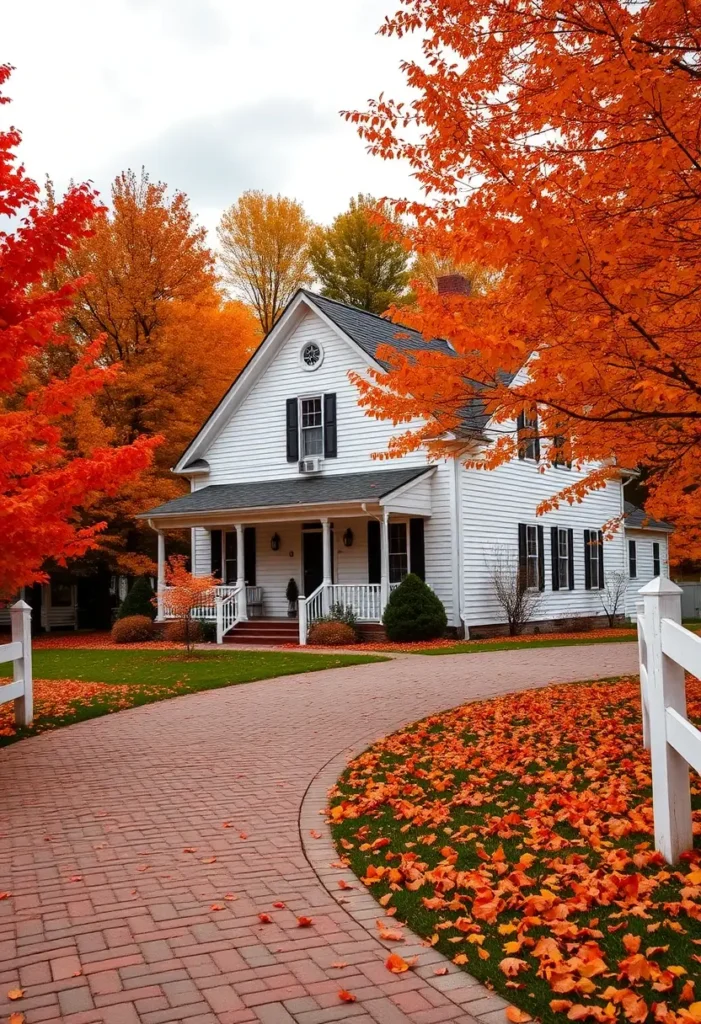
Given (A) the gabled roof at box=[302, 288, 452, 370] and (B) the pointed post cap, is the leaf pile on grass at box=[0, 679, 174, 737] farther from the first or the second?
(A) the gabled roof at box=[302, 288, 452, 370]

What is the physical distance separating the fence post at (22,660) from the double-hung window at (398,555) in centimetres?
1347

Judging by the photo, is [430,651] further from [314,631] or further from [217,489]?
[217,489]

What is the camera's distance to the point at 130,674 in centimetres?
1562

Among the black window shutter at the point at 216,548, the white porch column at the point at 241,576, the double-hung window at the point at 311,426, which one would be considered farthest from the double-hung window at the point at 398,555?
the black window shutter at the point at 216,548

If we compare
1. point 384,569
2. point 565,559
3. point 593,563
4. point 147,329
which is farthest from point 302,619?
point 147,329

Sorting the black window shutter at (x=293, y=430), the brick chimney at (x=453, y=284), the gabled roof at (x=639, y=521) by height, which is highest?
the brick chimney at (x=453, y=284)

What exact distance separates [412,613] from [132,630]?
7.83 meters

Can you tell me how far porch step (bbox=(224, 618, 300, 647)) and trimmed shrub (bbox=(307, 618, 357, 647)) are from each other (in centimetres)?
82

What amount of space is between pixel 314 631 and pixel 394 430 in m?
5.34

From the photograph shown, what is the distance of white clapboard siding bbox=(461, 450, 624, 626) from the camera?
22562 mm

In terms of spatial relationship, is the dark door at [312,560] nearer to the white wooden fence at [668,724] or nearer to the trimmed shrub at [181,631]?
the trimmed shrub at [181,631]

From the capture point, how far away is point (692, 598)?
119 ft

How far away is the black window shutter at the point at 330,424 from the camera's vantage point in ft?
78.2

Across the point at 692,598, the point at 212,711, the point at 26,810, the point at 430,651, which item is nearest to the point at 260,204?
the point at 692,598
